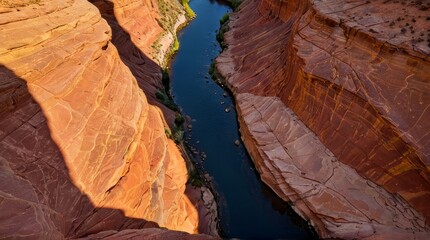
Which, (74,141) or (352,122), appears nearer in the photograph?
(74,141)

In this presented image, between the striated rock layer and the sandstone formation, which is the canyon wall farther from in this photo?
the striated rock layer

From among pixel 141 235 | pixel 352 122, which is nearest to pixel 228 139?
pixel 352 122

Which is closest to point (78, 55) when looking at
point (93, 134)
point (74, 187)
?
point (93, 134)

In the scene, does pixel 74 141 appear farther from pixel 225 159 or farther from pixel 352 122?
pixel 352 122

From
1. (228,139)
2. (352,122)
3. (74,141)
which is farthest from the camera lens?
(228,139)

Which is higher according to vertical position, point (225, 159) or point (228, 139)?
point (228, 139)

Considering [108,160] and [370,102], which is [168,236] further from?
[370,102]
